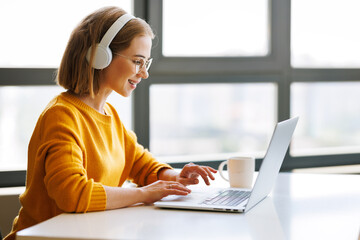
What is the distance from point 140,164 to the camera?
1867mm

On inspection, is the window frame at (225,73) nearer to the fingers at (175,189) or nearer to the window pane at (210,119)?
the window pane at (210,119)

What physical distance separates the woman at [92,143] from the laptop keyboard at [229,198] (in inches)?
3.1

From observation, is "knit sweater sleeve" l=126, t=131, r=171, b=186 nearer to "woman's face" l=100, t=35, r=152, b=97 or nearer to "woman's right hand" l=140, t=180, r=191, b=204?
"woman's face" l=100, t=35, r=152, b=97

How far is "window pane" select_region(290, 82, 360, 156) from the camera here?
3039 mm

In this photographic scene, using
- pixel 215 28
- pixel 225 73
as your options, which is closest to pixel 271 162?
pixel 225 73

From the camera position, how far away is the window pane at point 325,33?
2.98 m

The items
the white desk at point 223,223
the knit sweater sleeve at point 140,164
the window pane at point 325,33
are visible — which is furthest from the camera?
the window pane at point 325,33

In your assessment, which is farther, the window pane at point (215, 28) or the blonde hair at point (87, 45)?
the window pane at point (215, 28)

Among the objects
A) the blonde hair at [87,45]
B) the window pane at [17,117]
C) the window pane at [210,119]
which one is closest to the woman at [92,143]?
the blonde hair at [87,45]

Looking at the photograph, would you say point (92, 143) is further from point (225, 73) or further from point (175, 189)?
point (225, 73)

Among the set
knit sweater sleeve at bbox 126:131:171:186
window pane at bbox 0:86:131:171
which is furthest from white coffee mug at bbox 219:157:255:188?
window pane at bbox 0:86:131:171

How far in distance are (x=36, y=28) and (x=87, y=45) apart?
931 millimetres

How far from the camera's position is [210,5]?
2.81 m

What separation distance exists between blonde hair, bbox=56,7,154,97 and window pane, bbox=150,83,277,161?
1.03 metres
